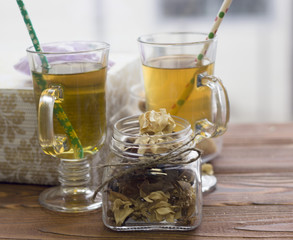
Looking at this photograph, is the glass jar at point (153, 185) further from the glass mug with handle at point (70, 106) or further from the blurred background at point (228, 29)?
the blurred background at point (228, 29)

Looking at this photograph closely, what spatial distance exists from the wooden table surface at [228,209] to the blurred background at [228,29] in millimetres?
1852

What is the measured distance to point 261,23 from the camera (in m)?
2.85

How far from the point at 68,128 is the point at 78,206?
15 cm

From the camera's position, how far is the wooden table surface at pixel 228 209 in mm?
796

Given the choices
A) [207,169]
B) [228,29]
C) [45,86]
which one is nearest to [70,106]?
[45,86]

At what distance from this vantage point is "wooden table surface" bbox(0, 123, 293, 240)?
2.61 ft

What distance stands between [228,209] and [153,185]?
0.18 m

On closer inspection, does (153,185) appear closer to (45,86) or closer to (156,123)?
(156,123)

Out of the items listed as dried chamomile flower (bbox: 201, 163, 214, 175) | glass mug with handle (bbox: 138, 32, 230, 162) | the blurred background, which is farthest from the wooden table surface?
the blurred background

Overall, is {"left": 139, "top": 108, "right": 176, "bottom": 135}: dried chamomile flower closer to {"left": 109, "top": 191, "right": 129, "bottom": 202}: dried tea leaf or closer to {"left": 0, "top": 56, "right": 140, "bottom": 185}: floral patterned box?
{"left": 109, "top": 191, "right": 129, "bottom": 202}: dried tea leaf

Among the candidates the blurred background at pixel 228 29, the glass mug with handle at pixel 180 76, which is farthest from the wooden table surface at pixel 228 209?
the blurred background at pixel 228 29

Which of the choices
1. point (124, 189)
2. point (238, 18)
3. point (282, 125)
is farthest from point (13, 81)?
point (238, 18)

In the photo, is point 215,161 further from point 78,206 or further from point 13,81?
point 13,81

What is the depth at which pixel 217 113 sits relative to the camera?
0.85m
